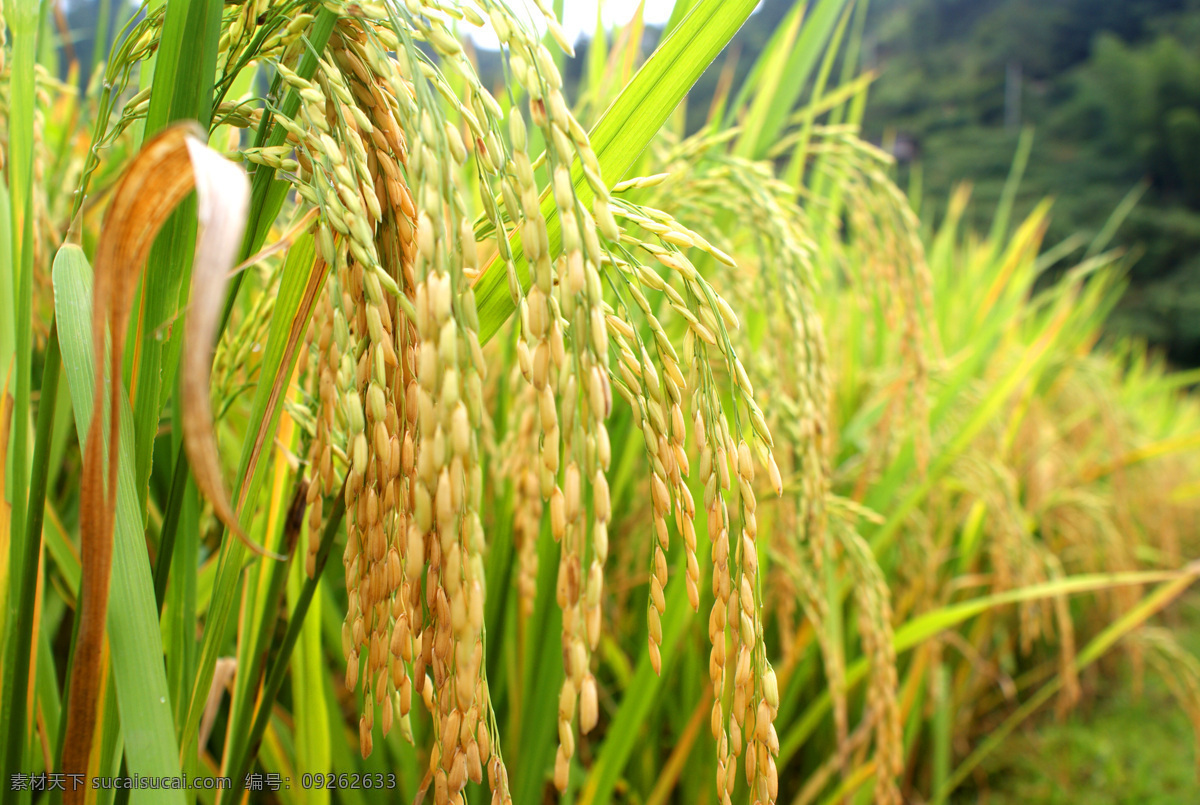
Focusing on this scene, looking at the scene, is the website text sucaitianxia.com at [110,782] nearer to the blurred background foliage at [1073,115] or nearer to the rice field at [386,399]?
the rice field at [386,399]

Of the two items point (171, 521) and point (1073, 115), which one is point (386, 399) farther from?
point (1073, 115)

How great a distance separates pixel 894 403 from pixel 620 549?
22.2 inches

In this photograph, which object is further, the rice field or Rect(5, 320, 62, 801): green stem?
Rect(5, 320, 62, 801): green stem

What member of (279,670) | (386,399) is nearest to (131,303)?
(386,399)

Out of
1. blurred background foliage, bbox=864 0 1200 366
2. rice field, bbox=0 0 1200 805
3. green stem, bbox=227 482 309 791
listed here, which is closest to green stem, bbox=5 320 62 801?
rice field, bbox=0 0 1200 805

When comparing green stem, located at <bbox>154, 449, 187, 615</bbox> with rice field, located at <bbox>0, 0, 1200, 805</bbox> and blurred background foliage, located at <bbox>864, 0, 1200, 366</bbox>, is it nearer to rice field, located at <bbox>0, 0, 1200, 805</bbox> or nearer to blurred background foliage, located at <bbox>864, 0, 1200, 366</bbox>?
rice field, located at <bbox>0, 0, 1200, 805</bbox>

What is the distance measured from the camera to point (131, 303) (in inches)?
12.1

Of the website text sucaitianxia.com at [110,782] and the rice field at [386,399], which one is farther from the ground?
the rice field at [386,399]

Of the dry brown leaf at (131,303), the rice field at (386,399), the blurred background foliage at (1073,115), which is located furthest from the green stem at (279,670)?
the blurred background foliage at (1073,115)

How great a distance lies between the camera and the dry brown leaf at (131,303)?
23 centimetres

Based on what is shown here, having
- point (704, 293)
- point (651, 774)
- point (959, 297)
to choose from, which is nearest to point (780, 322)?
point (704, 293)

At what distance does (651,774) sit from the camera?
109 centimetres

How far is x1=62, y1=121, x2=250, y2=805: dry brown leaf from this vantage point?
9.2 inches

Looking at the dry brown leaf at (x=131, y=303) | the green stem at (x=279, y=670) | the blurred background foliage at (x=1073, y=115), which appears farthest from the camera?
the blurred background foliage at (x=1073, y=115)
